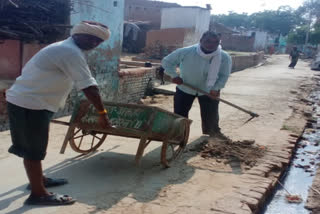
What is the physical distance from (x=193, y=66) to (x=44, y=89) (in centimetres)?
262

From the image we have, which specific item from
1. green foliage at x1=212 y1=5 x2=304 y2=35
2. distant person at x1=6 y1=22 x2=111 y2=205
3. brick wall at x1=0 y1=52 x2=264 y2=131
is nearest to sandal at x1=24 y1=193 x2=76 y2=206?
distant person at x1=6 y1=22 x2=111 y2=205

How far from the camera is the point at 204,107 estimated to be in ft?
18.1

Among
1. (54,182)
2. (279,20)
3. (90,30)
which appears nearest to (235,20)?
(279,20)

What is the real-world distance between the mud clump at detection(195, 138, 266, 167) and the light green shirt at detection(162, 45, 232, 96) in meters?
0.77

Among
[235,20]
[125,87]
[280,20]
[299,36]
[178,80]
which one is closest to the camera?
[178,80]

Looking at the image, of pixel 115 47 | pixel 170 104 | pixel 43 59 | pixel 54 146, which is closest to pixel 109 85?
pixel 115 47

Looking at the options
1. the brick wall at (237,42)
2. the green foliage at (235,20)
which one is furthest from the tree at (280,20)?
the brick wall at (237,42)

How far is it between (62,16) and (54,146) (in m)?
2.67

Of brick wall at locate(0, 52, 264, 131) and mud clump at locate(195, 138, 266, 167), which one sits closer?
mud clump at locate(195, 138, 266, 167)

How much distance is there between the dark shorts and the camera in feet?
9.79

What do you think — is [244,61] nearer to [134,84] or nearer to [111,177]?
[134,84]

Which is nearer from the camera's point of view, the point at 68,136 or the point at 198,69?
the point at 68,136

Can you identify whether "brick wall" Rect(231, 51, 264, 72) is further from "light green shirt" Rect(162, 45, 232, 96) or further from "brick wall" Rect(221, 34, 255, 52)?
"light green shirt" Rect(162, 45, 232, 96)

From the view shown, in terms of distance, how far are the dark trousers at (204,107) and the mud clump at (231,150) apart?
21 centimetres
